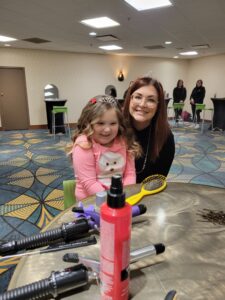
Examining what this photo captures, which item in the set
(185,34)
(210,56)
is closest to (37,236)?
(185,34)

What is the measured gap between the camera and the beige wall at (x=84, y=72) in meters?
7.15

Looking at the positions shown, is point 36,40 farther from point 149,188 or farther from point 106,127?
point 149,188

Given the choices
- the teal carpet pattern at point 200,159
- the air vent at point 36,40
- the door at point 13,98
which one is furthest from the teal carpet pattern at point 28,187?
the air vent at point 36,40

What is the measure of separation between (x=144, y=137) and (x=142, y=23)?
352 centimetres

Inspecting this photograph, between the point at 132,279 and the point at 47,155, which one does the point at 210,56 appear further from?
the point at 132,279

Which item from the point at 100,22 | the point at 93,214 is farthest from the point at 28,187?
the point at 100,22

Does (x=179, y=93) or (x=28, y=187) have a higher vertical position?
(x=179, y=93)

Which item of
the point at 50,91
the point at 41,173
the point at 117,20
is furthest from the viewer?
the point at 50,91

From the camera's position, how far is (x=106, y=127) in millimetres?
1167

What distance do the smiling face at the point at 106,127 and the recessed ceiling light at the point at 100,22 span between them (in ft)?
11.1

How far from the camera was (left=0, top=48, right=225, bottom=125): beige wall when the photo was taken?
7152 mm

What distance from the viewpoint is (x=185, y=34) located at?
5148 mm

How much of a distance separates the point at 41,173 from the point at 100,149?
2470 mm

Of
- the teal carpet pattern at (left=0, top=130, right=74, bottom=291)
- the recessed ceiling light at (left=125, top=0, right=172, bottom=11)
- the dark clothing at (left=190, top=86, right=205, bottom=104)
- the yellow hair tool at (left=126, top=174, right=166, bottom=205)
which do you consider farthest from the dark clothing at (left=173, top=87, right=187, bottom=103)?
the yellow hair tool at (left=126, top=174, right=166, bottom=205)
